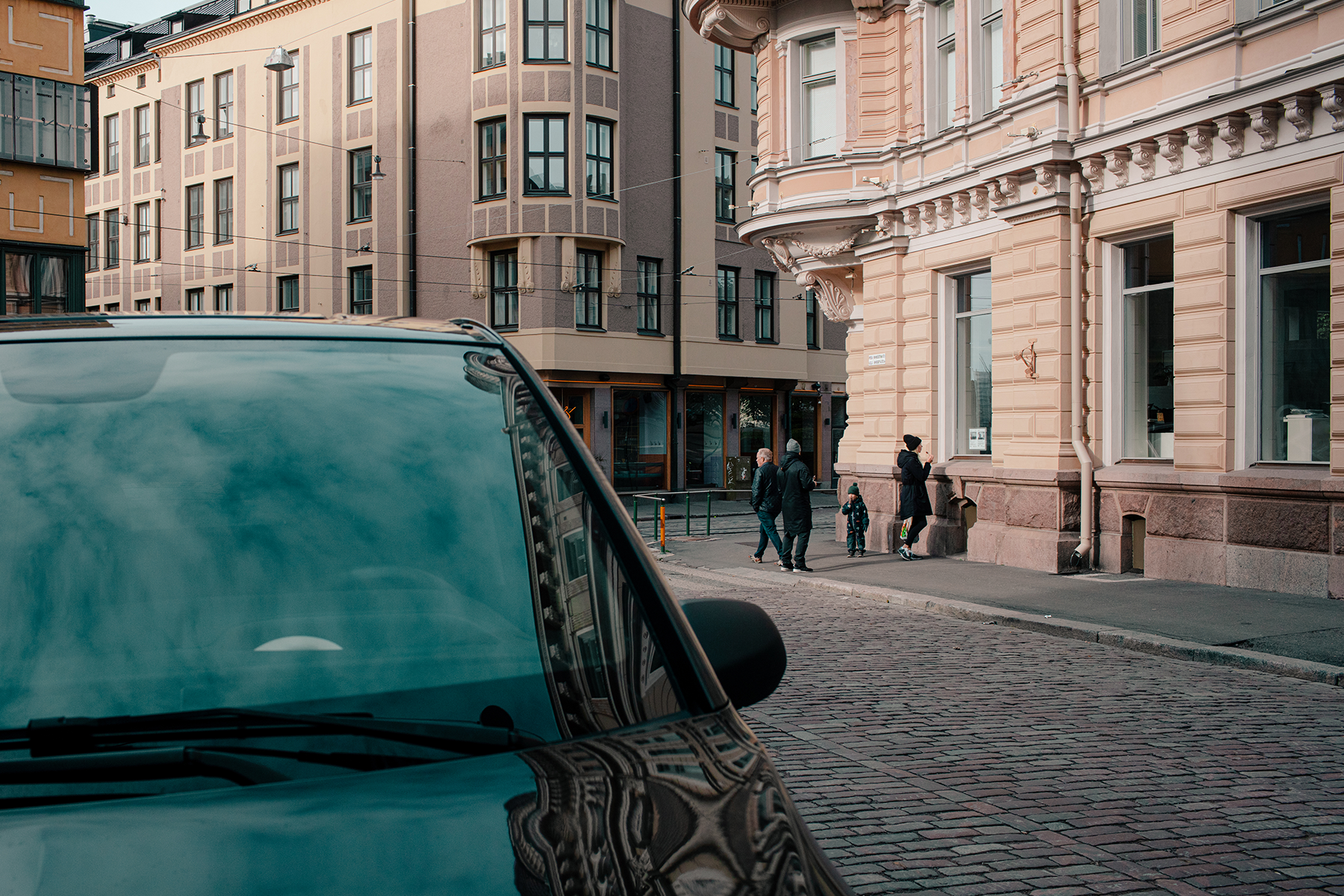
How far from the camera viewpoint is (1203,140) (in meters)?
13.4

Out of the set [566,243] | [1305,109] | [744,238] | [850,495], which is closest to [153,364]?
[1305,109]

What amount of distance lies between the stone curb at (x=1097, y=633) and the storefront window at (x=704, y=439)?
71.5 feet

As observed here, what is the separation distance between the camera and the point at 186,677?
1.68 meters

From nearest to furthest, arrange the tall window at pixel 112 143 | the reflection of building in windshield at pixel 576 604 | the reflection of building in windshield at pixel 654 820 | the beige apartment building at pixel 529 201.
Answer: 1. the reflection of building in windshield at pixel 654 820
2. the reflection of building in windshield at pixel 576 604
3. the beige apartment building at pixel 529 201
4. the tall window at pixel 112 143

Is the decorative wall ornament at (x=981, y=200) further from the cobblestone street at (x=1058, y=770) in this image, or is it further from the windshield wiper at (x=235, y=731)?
the windshield wiper at (x=235, y=731)

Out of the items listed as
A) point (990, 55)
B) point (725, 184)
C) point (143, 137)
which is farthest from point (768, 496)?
point (143, 137)

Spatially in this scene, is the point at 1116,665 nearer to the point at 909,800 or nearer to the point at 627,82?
the point at 909,800

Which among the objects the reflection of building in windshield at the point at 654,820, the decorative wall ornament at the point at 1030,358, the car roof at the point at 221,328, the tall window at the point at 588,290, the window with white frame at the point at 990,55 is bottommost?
the reflection of building in windshield at the point at 654,820

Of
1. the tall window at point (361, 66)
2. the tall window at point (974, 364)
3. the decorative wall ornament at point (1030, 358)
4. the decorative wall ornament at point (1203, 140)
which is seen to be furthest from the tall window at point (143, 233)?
the decorative wall ornament at point (1203, 140)

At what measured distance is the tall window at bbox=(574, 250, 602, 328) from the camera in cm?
3425

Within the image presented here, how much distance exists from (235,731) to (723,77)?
38994mm

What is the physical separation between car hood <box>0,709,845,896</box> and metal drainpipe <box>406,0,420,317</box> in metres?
36.4

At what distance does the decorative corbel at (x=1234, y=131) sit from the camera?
42.3ft

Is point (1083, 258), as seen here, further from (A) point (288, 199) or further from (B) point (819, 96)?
(A) point (288, 199)
